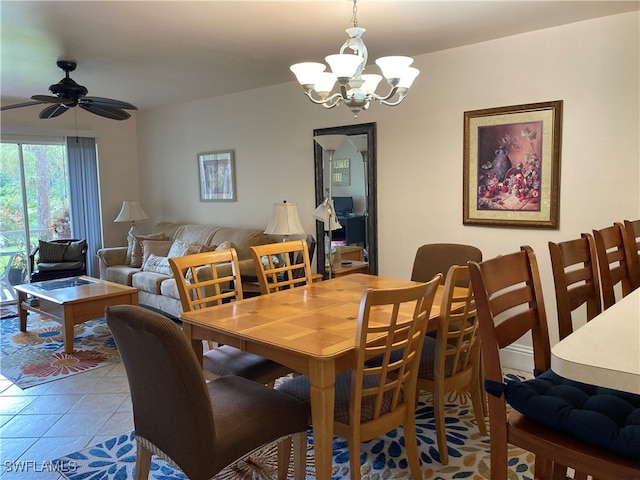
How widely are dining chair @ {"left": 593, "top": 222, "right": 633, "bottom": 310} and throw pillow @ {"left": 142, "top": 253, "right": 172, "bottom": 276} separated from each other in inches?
154

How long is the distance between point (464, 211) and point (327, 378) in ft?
7.69

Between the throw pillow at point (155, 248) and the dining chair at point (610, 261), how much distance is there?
442 centimetres

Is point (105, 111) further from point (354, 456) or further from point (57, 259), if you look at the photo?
point (354, 456)

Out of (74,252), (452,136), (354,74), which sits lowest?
(74,252)

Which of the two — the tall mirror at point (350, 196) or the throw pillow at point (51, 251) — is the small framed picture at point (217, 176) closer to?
the tall mirror at point (350, 196)

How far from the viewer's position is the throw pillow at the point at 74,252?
5.70 m

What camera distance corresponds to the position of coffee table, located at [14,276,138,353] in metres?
3.91

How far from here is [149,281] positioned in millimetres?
4906

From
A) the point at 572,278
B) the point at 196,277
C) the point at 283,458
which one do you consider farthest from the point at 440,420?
the point at 196,277

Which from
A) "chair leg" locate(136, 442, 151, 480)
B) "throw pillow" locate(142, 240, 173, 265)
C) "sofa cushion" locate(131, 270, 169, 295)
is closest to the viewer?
"chair leg" locate(136, 442, 151, 480)

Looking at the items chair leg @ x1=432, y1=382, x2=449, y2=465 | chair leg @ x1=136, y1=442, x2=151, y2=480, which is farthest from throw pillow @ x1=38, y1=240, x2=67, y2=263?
chair leg @ x1=432, y1=382, x2=449, y2=465

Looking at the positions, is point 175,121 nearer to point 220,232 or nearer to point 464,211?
point 220,232

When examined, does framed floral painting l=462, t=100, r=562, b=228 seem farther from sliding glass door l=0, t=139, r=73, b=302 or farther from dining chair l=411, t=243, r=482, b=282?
sliding glass door l=0, t=139, r=73, b=302

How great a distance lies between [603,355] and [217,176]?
16.7ft
